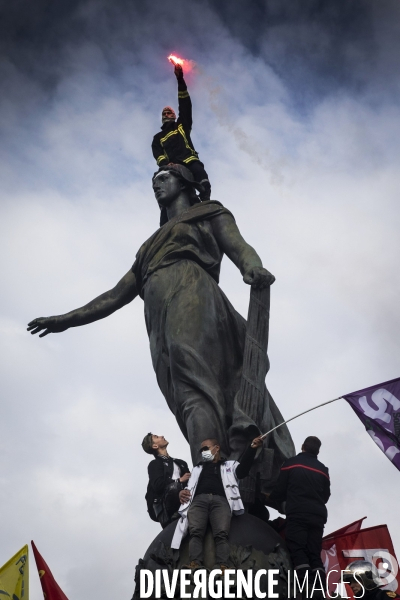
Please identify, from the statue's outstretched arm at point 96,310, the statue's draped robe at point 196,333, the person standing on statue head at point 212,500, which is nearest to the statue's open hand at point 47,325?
the statue's outstretched arm at point 96,310

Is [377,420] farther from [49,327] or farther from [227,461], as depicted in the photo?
[49,327]

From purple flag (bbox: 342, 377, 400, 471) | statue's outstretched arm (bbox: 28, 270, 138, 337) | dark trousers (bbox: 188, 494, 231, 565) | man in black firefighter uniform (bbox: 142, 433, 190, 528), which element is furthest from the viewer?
statue's outstretched arm (bbox: 28, 270, 138, 337)

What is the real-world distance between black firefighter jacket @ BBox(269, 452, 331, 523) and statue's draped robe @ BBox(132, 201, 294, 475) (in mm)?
661

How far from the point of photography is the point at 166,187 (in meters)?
13.1

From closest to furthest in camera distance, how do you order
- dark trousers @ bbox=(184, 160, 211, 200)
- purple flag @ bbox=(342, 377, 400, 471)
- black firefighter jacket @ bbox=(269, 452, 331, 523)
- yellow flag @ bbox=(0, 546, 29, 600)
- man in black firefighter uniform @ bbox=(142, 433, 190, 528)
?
black firefighter jacket @ bbox=(269, 452, 331, 523), man in black firefighter uniform @ bbox=(142, 433, 190, 528), purple flag @ bbox=(342, 377, 400, 471), yellow flag @ bbox=(0, 546, 29, 600), dark trousers @ bbox=(184, 160, 211, 200)

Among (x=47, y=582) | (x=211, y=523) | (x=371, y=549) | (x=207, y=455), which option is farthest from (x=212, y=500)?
(x=47, y=582)

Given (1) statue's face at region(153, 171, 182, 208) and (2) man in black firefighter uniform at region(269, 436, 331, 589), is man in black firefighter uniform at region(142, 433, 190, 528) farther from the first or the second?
(1) statue's face at region(153, 171, 182, 208)

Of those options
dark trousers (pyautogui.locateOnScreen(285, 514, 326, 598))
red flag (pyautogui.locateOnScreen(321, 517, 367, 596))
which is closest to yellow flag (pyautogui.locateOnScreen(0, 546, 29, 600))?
red flag (pyautogui.locateOnScreen(321, 517, 367, 596))

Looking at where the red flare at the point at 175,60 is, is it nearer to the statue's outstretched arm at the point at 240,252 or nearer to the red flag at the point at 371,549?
the statue's outstretched arm at the point at 240,252

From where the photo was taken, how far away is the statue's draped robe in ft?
35.3

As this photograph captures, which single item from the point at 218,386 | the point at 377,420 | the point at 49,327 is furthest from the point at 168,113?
the point at 377,420

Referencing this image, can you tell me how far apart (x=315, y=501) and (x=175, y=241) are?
413 centimetres

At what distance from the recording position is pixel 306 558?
9398mm

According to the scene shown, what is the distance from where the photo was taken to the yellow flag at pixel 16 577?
12461 mm
